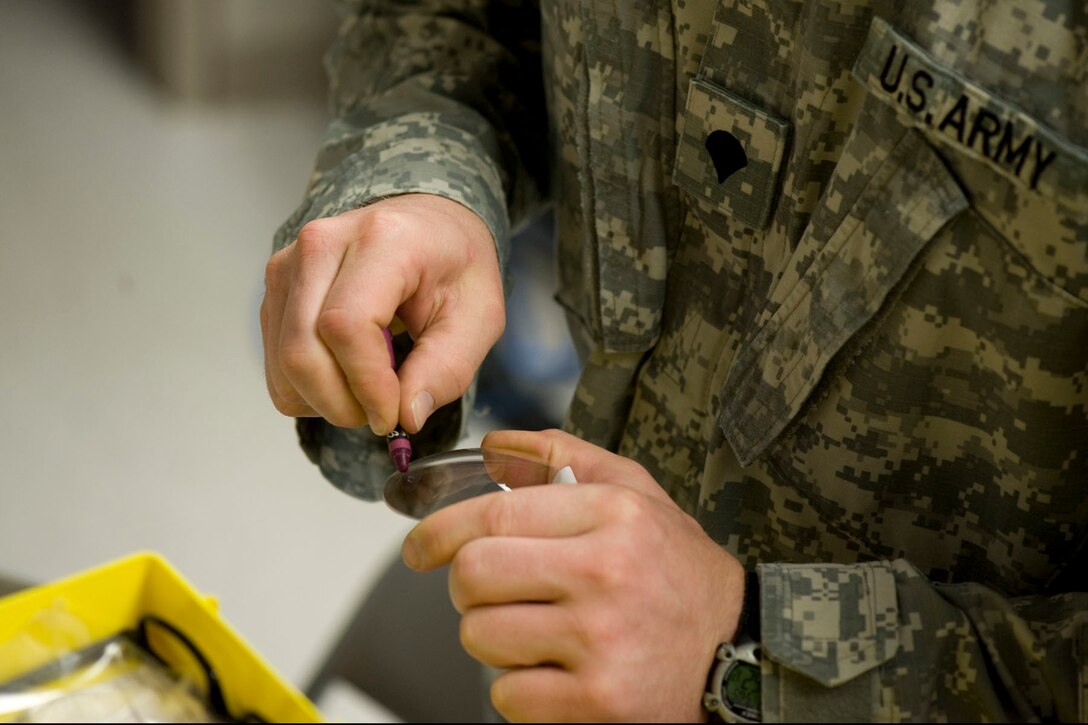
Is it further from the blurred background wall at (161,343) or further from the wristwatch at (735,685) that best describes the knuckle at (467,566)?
the blurred background wall at (161,343)

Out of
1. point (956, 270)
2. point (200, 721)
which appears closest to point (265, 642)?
point (200, 721)

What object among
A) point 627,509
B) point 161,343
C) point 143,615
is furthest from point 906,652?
point 161,343

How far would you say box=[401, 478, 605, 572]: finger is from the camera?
19.5 inches

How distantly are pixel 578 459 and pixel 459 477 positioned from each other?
0.07m

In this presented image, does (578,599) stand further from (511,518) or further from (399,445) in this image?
(399,445)

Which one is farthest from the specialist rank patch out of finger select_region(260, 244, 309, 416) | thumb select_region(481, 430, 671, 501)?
finger select_region(260, 244, 309, 416)

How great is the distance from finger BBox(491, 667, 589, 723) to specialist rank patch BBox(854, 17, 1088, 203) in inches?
11.9

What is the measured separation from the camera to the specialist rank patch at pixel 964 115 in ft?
1.59

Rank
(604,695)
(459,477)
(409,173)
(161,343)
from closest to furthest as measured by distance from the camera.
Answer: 1. (604,695)
2. (459,477)
3. (409,173)
4. (161,343)

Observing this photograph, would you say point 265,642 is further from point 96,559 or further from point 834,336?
point 834,336

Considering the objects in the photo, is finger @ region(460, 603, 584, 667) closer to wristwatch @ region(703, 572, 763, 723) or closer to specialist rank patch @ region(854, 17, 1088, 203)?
wristwatch @ region(703, 572, 763, 723)

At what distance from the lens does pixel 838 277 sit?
584 millimetres

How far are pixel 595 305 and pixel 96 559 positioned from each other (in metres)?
0.44

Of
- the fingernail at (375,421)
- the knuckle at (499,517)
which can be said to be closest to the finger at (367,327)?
the fingernail at (375,421)
